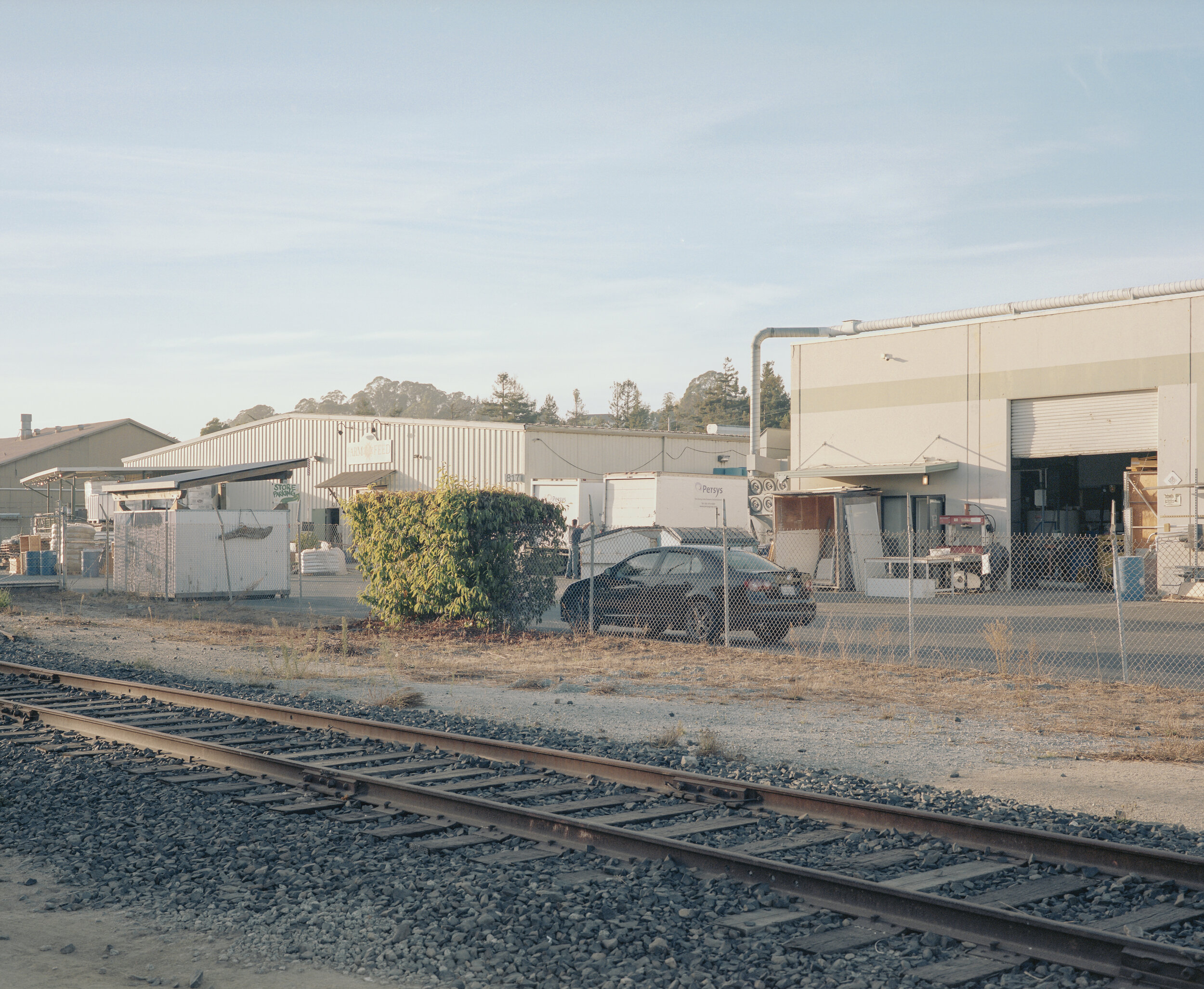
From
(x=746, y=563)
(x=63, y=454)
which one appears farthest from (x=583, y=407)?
(x=746, y=563)

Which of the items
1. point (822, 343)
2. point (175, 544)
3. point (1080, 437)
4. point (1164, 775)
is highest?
point (822, 343)

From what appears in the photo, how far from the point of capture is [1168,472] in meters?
29.8

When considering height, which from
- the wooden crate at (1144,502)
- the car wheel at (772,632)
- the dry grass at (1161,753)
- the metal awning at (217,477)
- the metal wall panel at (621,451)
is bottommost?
the dry grass at (1161,753)

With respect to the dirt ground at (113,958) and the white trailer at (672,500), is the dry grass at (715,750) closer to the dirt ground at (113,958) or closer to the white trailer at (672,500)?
the dirt ground at (113,958)

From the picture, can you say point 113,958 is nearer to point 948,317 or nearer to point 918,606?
point 918,606

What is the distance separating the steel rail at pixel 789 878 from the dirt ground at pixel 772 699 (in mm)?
2855

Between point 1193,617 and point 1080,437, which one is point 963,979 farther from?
point 1080,437

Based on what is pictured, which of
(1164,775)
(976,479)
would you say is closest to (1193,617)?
(976,479)

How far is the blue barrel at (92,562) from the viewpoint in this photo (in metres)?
33.2

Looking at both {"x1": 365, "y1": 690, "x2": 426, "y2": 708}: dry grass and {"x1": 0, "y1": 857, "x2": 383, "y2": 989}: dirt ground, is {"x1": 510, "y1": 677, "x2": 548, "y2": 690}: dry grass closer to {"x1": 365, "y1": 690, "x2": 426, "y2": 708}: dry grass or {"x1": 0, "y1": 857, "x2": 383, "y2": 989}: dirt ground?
{"x1": 365, "y1": 690, "x2": 426, "y2": 708}: dry grass

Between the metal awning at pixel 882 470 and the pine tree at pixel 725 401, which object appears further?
the pine tree at pixel 725 401

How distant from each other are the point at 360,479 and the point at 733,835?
42881 mm

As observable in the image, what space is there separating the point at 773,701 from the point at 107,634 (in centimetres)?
1266

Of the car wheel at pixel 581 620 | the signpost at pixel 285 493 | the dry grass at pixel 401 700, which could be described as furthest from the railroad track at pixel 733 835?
the signpost at pixel 285 493
